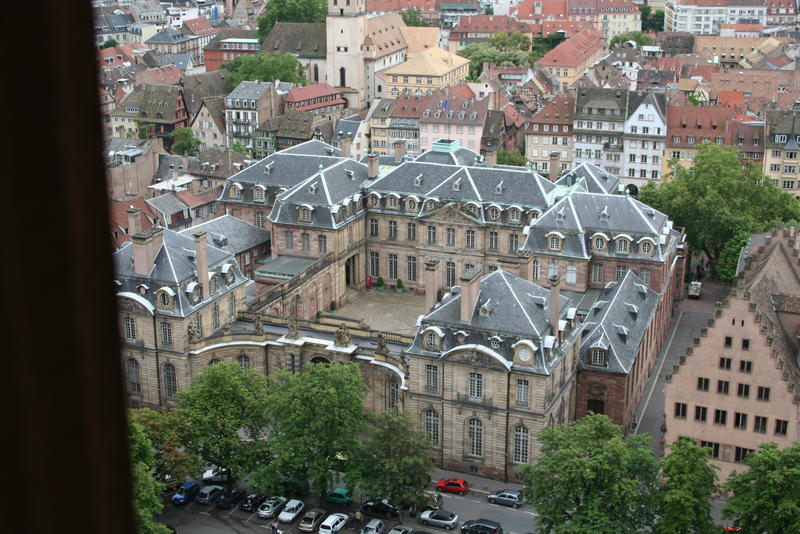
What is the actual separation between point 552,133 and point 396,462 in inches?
3624

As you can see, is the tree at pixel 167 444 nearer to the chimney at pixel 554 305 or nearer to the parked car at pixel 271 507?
the parked car at pixel 271 507

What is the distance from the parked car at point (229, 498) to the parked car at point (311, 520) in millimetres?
5548

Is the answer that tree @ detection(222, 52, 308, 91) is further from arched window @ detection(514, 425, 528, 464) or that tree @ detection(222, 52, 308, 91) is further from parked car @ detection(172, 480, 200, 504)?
arched window @ detection(514, 425, 528, 464)

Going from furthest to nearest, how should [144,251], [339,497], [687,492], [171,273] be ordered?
[171,273]
[144,251]
[339,497]
[687,492]

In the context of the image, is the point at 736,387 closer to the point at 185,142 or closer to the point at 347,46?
the point at 185,142

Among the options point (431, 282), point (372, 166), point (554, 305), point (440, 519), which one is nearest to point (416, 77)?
point (372, 166)

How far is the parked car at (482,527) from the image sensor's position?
57.6 metres

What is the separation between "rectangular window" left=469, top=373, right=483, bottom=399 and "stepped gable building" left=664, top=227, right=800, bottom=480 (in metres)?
12.0

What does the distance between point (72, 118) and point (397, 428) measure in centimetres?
5761

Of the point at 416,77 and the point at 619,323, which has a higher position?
the point at 416,77

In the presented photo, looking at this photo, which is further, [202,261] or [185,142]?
[185,142]

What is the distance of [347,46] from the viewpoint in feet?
618

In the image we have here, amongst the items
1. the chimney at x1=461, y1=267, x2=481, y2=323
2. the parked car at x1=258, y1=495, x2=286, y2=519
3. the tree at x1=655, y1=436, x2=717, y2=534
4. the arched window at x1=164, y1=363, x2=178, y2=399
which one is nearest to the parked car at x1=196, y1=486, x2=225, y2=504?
the parked car at x1=258, y1=495, x2=286, y2=519

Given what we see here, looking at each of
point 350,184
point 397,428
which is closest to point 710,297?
point 350,184
